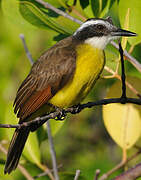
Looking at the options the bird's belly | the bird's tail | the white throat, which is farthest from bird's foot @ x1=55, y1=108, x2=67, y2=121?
the white throat

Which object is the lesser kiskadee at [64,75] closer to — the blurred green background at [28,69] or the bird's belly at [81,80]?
the bird's belly at [81,80]

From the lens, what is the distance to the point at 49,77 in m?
4.25

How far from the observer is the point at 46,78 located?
4.27 meters

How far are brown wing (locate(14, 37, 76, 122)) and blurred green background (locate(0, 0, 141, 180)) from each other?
4.6 inches

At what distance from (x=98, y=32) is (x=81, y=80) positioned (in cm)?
60

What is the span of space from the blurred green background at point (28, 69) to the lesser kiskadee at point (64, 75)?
11cm

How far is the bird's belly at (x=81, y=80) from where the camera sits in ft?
12.8

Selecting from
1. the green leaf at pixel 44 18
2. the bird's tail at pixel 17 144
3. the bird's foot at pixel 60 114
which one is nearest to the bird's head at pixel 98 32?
the green leaf at pixel 44 18

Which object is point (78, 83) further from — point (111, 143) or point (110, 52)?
point (111, 143)

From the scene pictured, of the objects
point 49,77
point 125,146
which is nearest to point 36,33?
point 49,77

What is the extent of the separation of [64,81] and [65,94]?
0.35 ft

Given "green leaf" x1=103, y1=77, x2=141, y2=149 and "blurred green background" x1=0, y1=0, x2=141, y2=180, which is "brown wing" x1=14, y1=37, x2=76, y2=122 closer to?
"blurred green background" x1=0, y1=0, x2=141, y2=180

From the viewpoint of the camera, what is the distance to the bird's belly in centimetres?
391

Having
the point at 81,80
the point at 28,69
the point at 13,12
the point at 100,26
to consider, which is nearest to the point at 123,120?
the point at 81,80
